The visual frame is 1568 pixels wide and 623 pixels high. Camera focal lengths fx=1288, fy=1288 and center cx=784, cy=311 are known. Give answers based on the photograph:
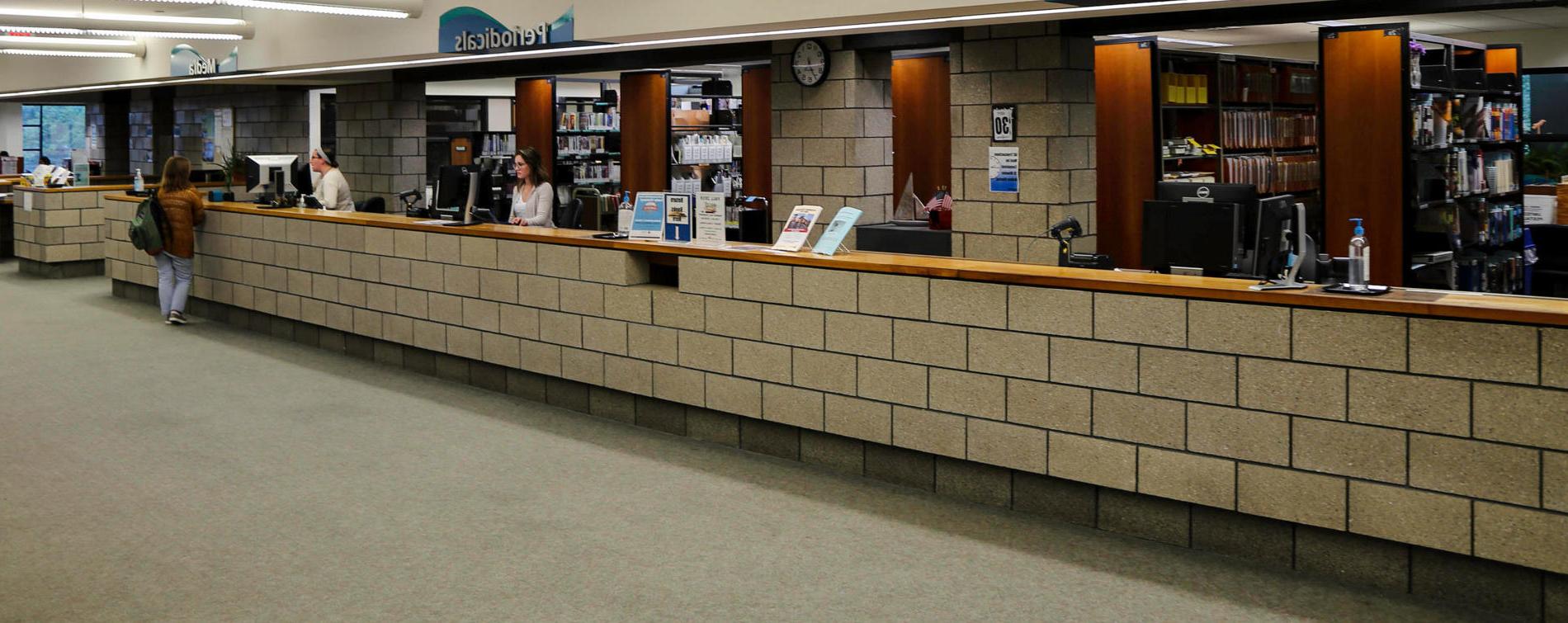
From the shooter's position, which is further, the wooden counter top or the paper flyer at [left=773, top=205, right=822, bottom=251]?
the paper flyer at [left=773, top=205, right=822, bottom=251]

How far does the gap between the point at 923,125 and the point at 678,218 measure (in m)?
4.15

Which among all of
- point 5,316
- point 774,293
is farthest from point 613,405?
point 5,316

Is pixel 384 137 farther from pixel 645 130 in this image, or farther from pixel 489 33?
pixel 489 33

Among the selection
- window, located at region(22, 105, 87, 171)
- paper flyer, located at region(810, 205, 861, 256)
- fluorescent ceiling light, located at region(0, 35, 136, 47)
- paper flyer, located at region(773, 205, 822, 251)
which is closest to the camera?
paper flyer, located at region(810, 205, 861, 256)

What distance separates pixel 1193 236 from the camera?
16.5 feet

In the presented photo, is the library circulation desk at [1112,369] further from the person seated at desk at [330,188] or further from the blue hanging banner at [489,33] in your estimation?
the person seated at desk at [330,188]

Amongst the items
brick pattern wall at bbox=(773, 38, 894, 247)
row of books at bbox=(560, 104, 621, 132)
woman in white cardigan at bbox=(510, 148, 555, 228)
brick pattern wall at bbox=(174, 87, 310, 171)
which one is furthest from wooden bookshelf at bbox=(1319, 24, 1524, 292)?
brick pattern wall at bbox=(174, 87, 310, 171)

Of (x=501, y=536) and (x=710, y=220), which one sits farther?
(x=710, y=220)

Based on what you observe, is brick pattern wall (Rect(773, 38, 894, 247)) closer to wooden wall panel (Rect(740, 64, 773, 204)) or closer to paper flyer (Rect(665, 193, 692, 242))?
wooden wall panel (Rect(740, 64, 773, 204))

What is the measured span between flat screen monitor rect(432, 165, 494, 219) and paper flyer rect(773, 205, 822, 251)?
3022mm

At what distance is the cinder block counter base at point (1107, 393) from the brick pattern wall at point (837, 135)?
9.24 ft

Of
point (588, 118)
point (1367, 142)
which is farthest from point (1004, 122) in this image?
point (588, 118)

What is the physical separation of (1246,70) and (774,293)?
5.68m

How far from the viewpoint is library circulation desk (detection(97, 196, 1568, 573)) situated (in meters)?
3.76
